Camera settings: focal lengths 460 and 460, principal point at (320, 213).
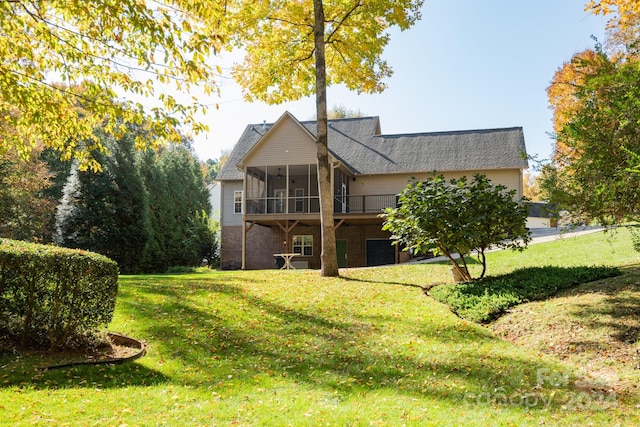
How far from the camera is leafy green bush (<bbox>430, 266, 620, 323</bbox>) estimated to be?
347 inches

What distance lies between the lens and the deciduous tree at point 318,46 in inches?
557

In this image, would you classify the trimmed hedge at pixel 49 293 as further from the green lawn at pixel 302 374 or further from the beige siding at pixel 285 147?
the beige siding at pixel 285 147

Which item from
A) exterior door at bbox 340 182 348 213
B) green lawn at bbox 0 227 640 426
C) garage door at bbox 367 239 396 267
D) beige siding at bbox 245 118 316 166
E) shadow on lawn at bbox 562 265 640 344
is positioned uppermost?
beige siding at bbox 245 118 316 166

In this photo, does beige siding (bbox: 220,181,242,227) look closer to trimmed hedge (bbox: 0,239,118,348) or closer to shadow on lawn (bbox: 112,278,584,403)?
shadow on lawn (bbox: 112,278,584,403)

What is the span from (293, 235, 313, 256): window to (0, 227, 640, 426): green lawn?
15966 mm

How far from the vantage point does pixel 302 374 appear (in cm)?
590

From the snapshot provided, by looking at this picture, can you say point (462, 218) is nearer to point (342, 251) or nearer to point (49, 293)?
Answer: point (49, 293)

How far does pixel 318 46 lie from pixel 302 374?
35.9 feet

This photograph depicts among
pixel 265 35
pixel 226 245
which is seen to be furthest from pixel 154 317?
pixel 226 245

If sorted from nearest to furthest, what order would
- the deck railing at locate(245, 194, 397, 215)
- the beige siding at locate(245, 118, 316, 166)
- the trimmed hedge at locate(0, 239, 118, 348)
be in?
the trimmed hedge at locate(0, 239, 118, 348)
the beige siding at locate(245, 118, 316, 166)
the deck railing at locate(245, 194, 397, 215)

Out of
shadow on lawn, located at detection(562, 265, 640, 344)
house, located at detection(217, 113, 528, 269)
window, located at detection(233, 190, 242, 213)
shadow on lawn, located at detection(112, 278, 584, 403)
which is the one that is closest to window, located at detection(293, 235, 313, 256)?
house, located at detection(217, 113, 528, 269)

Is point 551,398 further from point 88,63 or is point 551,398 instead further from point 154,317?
point 88,63

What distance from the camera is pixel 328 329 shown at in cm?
795

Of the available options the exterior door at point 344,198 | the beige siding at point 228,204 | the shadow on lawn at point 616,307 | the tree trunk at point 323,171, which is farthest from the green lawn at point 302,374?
the beige siding at point 228,204
